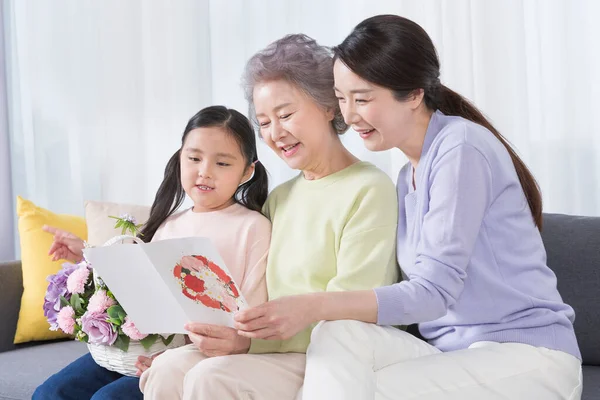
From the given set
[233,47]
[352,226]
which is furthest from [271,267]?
[233,47]

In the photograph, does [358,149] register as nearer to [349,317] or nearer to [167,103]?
[167,103]

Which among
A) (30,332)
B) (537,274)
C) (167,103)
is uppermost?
(167,103)

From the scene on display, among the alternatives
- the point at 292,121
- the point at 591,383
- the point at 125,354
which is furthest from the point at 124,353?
the point at 591,383

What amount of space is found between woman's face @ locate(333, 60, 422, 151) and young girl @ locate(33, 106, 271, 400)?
398 mm

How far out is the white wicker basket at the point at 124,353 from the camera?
6.01ft

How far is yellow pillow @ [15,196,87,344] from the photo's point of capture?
2.57 metres

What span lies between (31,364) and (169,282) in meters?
0.90

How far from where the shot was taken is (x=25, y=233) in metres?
2.69

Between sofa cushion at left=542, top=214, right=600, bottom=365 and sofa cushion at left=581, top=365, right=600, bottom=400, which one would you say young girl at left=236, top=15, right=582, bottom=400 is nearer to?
sofa cushion at left=581, top=365, right=600, bottom=400

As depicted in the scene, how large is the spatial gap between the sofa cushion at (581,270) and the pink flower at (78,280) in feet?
3.77

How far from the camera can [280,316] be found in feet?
4.81

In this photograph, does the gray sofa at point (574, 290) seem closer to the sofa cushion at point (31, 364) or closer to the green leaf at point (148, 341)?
the sofa cushion at point (31, 364)

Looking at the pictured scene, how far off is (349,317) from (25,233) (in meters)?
1.58

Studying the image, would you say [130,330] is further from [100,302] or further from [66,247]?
[66,247]
